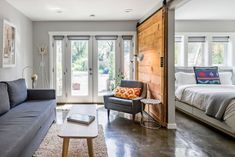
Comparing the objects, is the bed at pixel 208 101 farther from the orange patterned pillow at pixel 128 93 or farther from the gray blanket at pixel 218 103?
the orange patterned pillow at pixel 128 93

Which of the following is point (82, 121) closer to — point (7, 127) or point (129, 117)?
point (7, 127)

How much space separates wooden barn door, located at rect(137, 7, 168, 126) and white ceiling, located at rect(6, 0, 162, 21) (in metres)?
0.38

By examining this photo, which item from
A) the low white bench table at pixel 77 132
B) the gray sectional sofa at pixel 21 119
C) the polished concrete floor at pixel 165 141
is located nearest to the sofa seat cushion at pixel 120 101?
the polished concrete floor at pixel 165 141

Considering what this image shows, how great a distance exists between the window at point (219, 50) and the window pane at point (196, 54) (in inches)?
15.4

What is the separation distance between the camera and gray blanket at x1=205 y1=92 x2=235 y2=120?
379cm

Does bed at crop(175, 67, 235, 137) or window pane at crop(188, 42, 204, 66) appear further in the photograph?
window pane at crop(188, 42, 204, 66)

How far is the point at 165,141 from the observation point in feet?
11.4

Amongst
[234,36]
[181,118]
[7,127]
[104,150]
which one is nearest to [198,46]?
[234,36]

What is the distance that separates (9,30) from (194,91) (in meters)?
4.17

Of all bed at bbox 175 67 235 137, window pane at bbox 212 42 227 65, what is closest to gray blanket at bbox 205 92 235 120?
bed at bbox 175 67 235 137

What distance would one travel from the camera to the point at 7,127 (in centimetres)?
247

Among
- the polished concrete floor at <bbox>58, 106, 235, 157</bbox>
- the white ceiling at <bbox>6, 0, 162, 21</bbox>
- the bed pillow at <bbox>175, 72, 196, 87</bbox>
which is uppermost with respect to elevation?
the white ceiling at <bbox>6, 0, 162, 21</bbox>

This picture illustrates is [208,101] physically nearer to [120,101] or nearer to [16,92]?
[120,101]

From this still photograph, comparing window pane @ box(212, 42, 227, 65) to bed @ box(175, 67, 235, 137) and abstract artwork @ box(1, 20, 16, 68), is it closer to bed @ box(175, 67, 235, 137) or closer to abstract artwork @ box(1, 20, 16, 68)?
bed @ box(175, 67, 235, 137)
